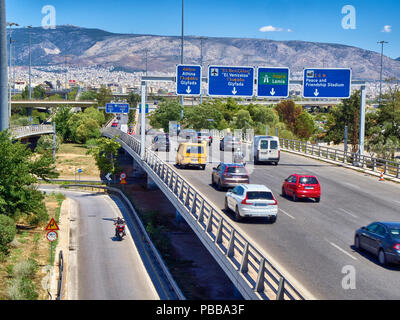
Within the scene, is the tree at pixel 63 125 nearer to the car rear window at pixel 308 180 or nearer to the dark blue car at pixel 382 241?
the car rear window at pixel 308 180

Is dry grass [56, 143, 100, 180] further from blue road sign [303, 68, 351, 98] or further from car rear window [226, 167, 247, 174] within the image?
car rear window [226, 167, 247, 174]

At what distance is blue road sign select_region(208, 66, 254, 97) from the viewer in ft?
136

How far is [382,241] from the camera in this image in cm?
1702

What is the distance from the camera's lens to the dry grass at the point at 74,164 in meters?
76.4

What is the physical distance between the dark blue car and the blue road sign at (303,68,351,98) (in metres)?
24.4

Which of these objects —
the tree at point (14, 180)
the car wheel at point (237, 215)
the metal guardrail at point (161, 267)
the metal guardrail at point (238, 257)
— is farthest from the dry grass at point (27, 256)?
the car wheel at point (237, 215)

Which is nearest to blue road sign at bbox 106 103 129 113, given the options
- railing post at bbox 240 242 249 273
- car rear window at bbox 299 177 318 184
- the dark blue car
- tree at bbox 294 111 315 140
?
tree at bbox 294 111 315 140

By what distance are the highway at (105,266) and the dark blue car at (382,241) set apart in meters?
10.3

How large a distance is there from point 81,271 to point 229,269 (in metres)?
14.8

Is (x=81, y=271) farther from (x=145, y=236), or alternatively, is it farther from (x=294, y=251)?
(x=294, y=251)

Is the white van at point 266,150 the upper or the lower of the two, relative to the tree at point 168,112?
lower
